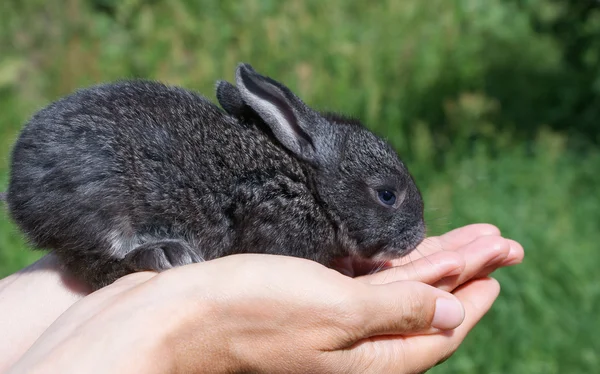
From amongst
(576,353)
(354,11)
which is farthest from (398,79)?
(576,353)

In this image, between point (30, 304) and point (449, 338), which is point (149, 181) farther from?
point (449, 338)

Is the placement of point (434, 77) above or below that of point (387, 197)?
below

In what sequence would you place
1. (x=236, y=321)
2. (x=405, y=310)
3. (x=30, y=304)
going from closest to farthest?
1. (x=236, y=321)
2. (x=405, y=310)
3. (x=30, y=304)

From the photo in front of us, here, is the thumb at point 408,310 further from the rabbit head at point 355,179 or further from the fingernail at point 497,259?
the rabbit head at point 355,179

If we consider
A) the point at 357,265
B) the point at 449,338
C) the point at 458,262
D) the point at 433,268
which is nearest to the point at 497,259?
the point at 458,262

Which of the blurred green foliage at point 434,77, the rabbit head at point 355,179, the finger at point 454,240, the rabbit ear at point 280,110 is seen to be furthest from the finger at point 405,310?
the blurred green foliage at point 434,77

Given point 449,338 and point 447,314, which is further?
point 449,338

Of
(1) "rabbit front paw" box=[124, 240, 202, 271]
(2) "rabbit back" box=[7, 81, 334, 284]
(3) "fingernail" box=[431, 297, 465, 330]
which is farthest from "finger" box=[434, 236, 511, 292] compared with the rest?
(1) "rabbit front paw" box=[124, 240, 202, 271]

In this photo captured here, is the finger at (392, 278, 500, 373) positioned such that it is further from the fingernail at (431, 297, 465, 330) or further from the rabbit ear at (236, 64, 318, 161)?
the rabbit ear at (236, 64, 318, 161)
